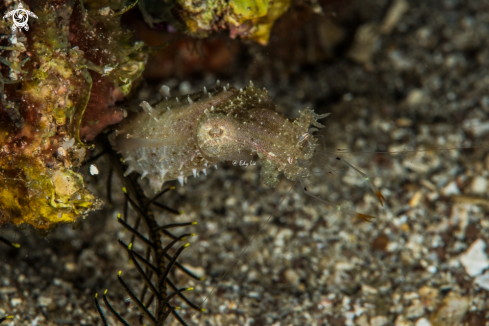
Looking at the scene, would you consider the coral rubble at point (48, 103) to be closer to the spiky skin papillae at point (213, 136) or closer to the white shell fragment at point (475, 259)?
the spiky skin papillae at point (213, 136)

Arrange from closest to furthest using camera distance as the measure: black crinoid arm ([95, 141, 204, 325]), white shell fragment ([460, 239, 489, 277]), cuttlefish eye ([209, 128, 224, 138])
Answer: cuttlefish eye ([209, 128, 224, 138]), black crinoid arm ([95, 141, 204, 325]), white shell fragment ([460, 239, 489, 277])

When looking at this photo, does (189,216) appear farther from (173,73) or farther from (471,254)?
(471,254)

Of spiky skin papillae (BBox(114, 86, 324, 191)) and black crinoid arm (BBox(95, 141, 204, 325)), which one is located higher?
spiky skin papillae (BBox(114, 86, 324, 191))

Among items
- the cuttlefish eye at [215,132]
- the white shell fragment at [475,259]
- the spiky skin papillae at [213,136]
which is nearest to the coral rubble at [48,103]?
the spiky skin papillae at [213,136]

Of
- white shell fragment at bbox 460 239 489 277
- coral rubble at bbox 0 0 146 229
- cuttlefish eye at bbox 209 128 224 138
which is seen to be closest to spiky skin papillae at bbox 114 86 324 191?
cuttlefish eye at bbox 209 128 224 138

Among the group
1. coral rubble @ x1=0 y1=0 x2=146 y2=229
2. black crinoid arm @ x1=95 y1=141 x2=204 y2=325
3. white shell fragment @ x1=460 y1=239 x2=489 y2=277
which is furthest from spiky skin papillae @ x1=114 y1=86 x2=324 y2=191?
white shell fragment @ x1=460 y1=239 x2=489 y2=277

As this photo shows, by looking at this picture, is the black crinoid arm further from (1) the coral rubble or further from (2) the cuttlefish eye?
(2) the cuttlefish eye

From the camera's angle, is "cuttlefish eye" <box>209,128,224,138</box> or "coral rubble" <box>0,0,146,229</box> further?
"cuttlefish eye" <box>209,128,224,138</box>

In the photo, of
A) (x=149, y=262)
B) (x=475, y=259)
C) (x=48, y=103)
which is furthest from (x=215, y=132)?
(x=475, y=259)

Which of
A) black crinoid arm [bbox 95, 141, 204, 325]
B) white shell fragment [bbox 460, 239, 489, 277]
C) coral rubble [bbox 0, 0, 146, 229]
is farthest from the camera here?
white shell fragment [bbox 460, 239, 489, 277]
